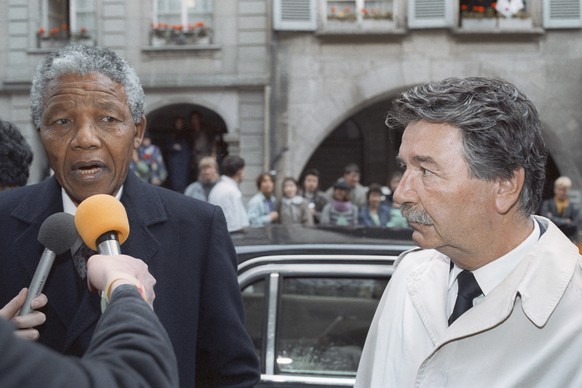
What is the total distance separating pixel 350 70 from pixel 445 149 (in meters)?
14.5

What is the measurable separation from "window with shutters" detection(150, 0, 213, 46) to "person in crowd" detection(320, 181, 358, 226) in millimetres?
6411

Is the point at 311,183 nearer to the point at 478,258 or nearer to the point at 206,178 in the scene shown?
the point at 206,178

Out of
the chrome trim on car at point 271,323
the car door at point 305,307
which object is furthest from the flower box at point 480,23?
the chrome trim on car at point 271,323

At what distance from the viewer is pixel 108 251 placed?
1.92 m

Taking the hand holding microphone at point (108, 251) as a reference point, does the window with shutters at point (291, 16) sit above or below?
above

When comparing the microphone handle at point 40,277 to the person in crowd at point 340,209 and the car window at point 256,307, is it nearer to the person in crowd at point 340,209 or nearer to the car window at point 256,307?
the car window at point 256,307

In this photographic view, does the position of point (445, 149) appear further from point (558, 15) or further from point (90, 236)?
point (558, 15)

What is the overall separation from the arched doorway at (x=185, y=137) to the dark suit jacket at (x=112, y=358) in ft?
45.7

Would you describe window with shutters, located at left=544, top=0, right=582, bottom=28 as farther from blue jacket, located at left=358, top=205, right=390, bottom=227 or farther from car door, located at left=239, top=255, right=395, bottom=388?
car door, located at left=239, top=255, right=395, bottom=388

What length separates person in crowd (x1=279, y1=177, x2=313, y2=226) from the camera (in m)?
11.2

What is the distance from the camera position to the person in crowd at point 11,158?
3.78 metres

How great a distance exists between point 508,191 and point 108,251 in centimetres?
115

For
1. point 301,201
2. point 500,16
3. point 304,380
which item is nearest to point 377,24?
point 500,16

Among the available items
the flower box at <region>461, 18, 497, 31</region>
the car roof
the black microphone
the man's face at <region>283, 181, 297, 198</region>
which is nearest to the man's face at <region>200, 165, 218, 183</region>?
the man's face at <region>283, 181, 297, 198</region>
